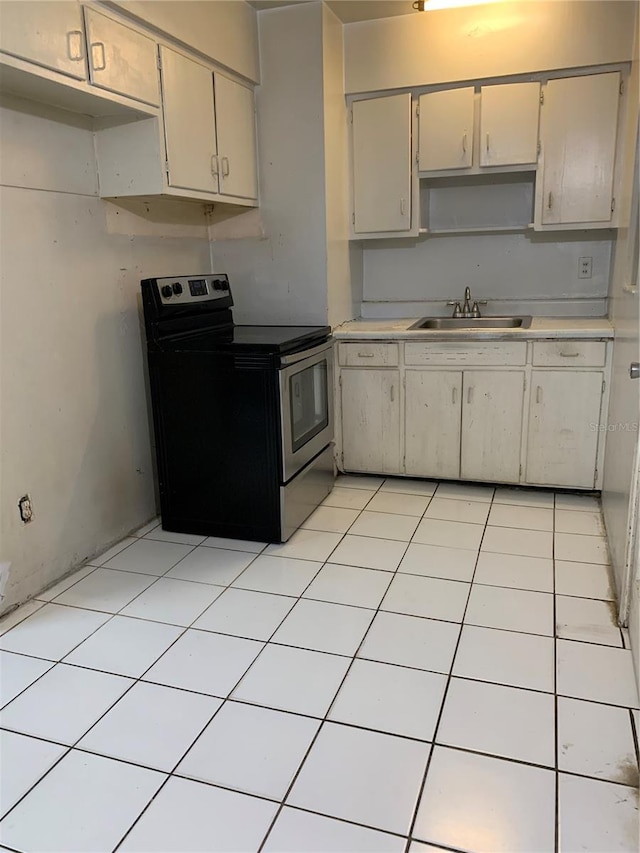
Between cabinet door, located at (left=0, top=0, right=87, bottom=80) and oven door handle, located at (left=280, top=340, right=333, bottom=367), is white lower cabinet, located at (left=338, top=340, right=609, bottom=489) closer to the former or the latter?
oven door handle, located at (left=280, top=340, right=333, bottom=367)

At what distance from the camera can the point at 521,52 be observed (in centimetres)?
316

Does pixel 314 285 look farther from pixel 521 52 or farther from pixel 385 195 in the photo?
pixel 521 52

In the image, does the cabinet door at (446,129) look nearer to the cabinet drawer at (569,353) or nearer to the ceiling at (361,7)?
the ceiling at (361,7)

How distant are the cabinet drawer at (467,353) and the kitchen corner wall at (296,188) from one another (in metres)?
0.51

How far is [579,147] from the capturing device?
3.21 m

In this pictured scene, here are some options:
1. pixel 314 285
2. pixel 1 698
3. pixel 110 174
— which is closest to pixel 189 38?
pixel 110 174

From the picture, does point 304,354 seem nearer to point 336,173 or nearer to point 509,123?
point 336,173

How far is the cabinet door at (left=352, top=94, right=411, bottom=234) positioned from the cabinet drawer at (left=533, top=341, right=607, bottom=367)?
1.03 m

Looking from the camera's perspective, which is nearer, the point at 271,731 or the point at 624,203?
the point at 271,731

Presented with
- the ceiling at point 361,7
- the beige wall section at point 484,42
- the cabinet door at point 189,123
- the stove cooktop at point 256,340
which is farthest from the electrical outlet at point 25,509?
the beige wall section at point 484,42

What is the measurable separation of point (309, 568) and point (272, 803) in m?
1.17

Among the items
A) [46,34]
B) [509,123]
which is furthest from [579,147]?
[46,34]

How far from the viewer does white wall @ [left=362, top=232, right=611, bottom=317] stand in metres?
3.62

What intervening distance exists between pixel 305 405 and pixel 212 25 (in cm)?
173
